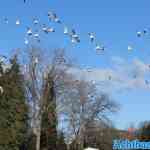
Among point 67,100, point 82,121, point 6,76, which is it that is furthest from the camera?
point 82,121

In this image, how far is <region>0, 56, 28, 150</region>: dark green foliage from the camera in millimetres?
50406

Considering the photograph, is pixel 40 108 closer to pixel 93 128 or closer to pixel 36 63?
pixel 36 63

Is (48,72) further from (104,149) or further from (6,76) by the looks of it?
(104,149)

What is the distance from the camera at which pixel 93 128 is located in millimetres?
76375

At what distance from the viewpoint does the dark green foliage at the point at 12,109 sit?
50406 mm

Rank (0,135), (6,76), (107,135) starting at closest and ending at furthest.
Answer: (0,135) → (6,76) → (107,135)

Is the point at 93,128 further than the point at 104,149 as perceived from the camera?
No

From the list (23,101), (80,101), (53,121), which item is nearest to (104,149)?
(80,101)

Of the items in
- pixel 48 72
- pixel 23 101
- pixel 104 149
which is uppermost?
pixel 48 72

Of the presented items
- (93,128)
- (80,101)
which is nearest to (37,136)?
(80,101)

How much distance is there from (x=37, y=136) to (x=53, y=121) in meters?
4.16

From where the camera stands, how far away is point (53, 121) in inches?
2389

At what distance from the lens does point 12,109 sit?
52.3 m

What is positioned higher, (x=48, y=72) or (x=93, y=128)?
(x=48, y=72)
